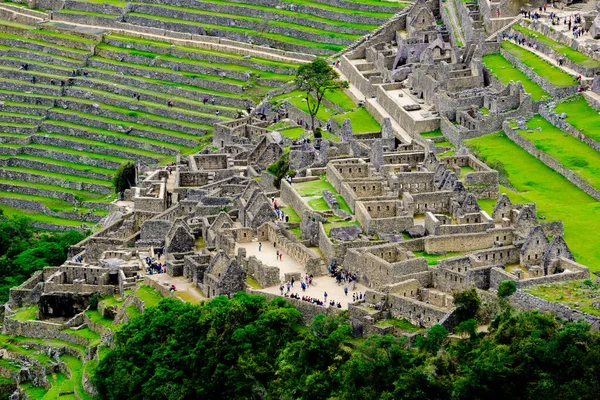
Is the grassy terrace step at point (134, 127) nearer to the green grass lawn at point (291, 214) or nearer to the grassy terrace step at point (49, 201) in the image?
the grassy terrace step at point (49, 201)

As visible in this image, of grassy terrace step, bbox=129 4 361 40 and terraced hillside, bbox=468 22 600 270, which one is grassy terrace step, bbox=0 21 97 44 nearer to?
grassy terrace step, bbox=129 4 361 40

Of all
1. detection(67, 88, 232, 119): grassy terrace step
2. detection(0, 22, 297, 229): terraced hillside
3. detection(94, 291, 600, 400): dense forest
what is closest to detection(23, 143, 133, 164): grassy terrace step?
detection(0, 22, 297, 229): terraced hillside

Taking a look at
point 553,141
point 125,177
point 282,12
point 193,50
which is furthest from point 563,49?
point 193,50

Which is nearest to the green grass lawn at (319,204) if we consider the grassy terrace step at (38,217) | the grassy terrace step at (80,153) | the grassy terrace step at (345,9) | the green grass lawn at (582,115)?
the green grass lawn at (582,115)

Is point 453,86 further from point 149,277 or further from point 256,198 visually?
point 149,277

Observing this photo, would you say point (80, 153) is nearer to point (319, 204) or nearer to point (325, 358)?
point (319, 204)
